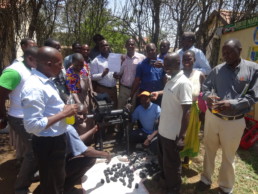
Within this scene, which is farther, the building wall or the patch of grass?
the building wall

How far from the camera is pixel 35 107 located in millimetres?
1805

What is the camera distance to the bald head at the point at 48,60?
1907 mm

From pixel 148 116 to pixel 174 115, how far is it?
1.53 metres

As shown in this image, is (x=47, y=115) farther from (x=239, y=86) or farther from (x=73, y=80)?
(x=239, y=86)

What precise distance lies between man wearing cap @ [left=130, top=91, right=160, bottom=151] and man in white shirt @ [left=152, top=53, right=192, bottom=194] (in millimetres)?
1280

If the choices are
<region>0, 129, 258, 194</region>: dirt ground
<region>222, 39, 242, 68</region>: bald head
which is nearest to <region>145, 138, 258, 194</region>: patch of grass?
<region>0, 129, 258, 194</region>: dirt ground

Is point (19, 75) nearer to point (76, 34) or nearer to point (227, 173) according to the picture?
point (227, 173)

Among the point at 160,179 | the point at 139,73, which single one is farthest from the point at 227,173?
the point at 139,73

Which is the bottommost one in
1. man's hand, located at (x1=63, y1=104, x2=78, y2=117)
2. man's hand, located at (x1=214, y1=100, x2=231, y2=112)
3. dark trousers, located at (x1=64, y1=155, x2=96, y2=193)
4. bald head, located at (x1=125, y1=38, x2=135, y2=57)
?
dark trousers, located at (x1=64, y1=155, x2=96, y2=193)

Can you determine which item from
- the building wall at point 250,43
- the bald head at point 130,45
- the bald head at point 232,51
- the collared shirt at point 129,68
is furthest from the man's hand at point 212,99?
the building wall at point 250,43

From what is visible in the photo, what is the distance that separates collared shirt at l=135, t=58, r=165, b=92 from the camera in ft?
13.6

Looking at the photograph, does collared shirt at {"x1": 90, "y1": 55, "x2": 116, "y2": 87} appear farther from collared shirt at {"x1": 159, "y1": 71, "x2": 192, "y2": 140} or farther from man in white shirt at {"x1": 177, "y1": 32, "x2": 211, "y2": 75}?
collared shirt at {"x1": 159, "y1": 71, "x2": 192, "y2": 140}

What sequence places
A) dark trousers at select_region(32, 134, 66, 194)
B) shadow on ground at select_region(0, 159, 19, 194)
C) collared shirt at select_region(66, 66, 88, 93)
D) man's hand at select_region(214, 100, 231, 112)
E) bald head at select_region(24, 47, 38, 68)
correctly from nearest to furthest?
dark trousers at select_region(32, 134, 66, 194) → man's hand at select_region(214, 100, 231, 112) → bald head at select_region(24, 47, 38, 68) → shadow on ground at select_region(0, 159, 19, 194) → collared shirt at select_region(66, 66, 88, 93)

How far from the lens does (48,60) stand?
75.3 inches
